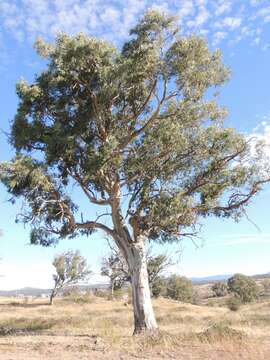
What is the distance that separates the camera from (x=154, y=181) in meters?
20.4

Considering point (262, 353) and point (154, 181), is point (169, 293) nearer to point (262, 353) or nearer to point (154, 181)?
point (154, 181)

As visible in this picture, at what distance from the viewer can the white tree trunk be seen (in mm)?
19000

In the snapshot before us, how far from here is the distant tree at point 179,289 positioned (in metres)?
73.6

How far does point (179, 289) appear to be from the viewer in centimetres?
7450

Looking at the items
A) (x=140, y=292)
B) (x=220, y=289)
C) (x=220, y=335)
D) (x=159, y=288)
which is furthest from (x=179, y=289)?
(x=220, y=335)

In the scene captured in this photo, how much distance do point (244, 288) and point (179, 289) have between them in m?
10.4

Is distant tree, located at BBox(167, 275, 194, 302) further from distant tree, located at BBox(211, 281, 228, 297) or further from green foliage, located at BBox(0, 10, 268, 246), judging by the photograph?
green foliage, located at BBox(0, 10, 268, 246)

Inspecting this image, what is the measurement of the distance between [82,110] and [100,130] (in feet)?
3.93

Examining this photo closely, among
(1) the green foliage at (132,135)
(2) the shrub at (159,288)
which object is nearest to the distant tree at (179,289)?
(2) the shrub at (159,288)

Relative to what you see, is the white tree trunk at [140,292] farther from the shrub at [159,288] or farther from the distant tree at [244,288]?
the distant tree at [244,288]

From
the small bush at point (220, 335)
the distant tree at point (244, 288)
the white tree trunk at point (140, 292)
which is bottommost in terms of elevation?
the small bush at point (220, 335)

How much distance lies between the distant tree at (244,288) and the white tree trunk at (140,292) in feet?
185

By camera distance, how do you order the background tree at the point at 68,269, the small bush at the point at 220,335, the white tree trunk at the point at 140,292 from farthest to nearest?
1. the background tree at the point at 68,269
2. the white tree trunk at the point at 140,292
3. the small bush at the point at 220,335

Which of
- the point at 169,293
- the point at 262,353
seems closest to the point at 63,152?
the point at 262,353
